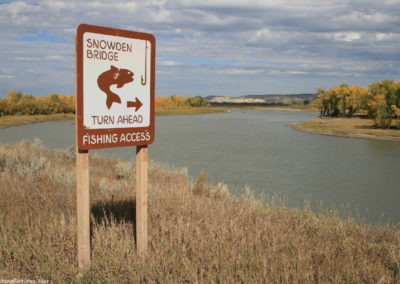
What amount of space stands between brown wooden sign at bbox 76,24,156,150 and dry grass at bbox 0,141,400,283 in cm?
112

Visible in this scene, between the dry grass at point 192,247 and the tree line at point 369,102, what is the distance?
68621 millimetres

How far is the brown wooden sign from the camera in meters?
3.68

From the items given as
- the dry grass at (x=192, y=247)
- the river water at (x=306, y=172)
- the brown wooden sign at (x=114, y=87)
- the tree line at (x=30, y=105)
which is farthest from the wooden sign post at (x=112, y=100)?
the tree line at (x=30, y=105)

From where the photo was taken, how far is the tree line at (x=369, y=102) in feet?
228

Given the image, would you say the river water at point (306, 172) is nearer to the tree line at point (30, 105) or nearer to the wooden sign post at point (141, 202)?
the wooden sign post at point (141, 202)

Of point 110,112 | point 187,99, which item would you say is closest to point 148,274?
point 110,112

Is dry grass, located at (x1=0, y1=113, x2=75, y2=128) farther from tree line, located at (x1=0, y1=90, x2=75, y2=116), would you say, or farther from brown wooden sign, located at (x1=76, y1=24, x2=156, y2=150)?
brown wooden sign, located at (x1=76, y1=24, x2=156, y2=150)

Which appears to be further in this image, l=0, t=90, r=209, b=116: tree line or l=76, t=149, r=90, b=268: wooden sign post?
l=0, t=90, r=209, b=116: tree line

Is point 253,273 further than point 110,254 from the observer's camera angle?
No

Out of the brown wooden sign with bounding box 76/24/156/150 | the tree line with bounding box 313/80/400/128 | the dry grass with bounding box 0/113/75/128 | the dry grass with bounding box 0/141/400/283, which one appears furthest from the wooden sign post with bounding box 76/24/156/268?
the tree line with bounding box 313/80/400/128

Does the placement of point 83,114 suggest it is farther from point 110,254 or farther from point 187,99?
point 187,99

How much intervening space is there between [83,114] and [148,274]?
154 centimetres

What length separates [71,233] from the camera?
446 centimetres

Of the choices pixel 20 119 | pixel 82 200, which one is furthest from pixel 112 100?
pixel 20 119
